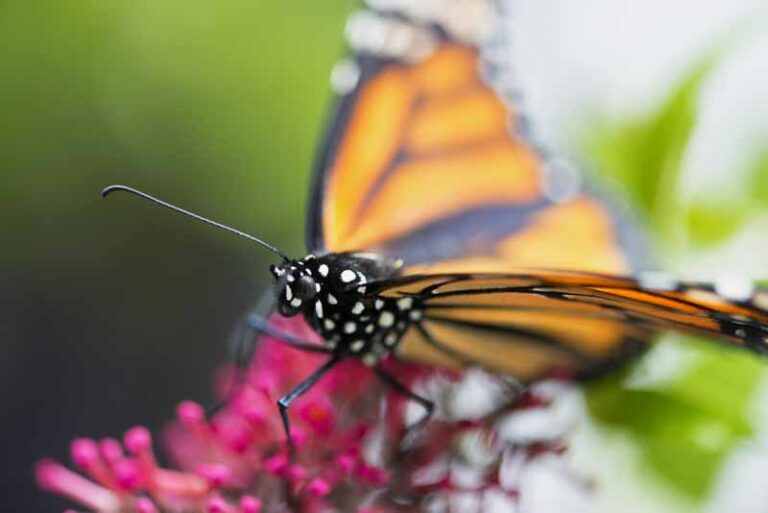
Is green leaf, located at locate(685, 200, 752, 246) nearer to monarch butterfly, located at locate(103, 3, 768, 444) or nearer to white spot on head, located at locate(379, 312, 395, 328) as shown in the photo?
monarch butterfly, located at locate(103, 3, 768, 444)

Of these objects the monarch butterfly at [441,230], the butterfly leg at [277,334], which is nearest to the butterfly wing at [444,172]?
the monarch butterfly at [441,230]

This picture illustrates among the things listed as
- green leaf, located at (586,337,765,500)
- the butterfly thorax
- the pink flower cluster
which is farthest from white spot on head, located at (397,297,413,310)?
green leaf, located at (586,337,765,500)

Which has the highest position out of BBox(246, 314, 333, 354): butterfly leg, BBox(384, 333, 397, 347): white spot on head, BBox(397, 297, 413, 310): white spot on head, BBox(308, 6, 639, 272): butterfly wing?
BBox(308, 6, 639, 272): butterfly wing

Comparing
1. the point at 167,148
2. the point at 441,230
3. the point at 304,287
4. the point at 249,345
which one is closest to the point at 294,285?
the point at 304,287

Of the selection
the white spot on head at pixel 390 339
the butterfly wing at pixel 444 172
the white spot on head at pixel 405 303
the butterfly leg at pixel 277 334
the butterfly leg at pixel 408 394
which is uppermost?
the butterfly wing at pixel 444 172

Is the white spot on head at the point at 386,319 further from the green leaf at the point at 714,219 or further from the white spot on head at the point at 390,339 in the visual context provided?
the green leaf at the point at 714,219

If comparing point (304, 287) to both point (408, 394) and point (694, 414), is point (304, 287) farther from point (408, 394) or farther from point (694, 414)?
point (694, 414)
